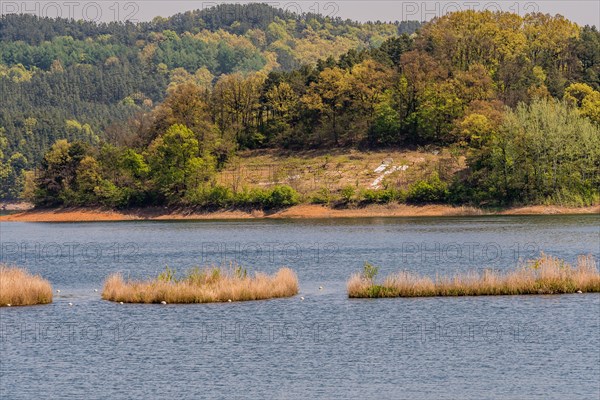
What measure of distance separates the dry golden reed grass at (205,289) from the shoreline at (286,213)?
273ft

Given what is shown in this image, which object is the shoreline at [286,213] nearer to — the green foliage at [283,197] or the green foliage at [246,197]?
the green foliage at [283,197]

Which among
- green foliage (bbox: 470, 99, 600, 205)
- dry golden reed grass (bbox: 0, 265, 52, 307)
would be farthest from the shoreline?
dry golden reed grass (bbox: 0, 265, 52, 307)

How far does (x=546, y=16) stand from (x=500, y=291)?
479 feet

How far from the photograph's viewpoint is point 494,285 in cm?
5316

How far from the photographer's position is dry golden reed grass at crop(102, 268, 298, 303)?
53.3 m

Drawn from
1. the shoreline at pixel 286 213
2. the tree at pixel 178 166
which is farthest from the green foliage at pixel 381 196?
the tree at pixel 178 166

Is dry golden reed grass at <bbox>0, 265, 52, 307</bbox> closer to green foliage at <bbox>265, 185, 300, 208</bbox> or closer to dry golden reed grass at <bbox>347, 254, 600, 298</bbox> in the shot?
dry golden reed grass at <bbox>347, 254, 600, 298</bbox>

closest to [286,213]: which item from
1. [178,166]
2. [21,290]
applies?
[178,166]

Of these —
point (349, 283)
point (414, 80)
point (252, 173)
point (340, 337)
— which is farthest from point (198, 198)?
point (340, 337)

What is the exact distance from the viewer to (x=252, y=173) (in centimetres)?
16175

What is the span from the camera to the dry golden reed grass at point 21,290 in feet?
175

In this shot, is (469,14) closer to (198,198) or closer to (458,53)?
(458,53)

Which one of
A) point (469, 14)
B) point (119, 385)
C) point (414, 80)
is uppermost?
point (469, 14)

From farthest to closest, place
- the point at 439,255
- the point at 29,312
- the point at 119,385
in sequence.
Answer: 1. the point at 439,255
2. the point at 29,312
3. the point at 119,385
